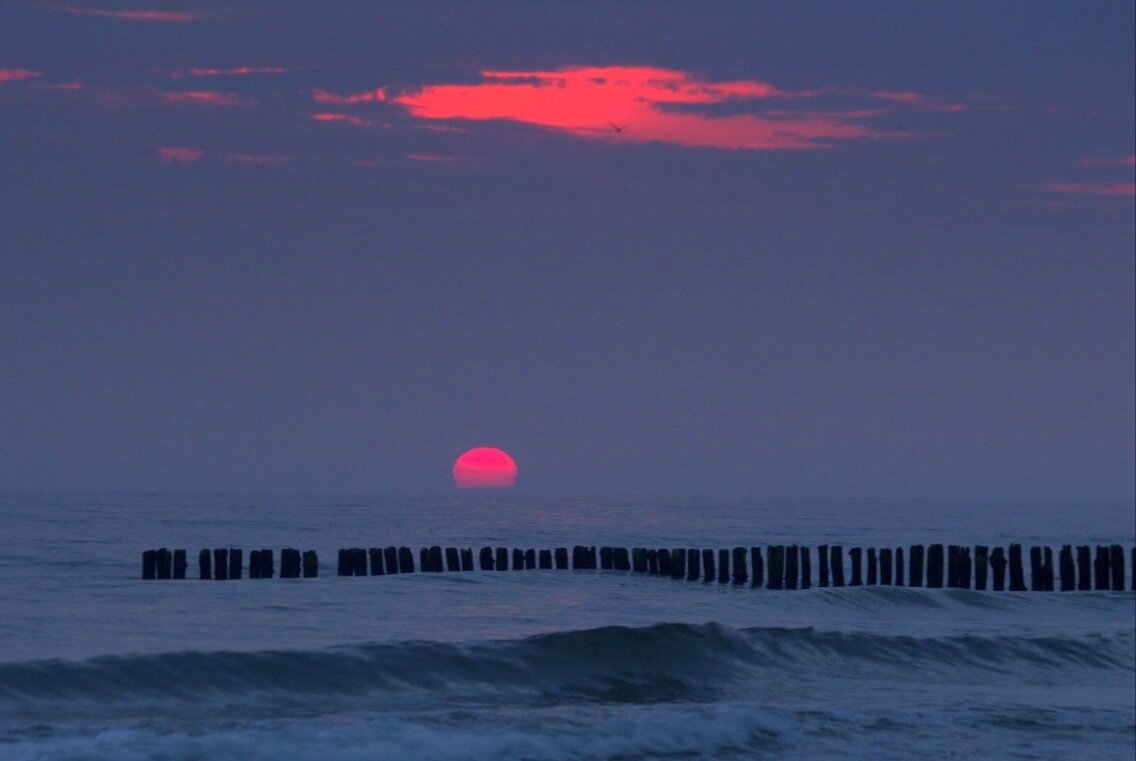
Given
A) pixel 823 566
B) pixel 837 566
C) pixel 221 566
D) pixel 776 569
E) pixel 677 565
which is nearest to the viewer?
pixel 221 566

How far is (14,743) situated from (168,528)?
3536 cm

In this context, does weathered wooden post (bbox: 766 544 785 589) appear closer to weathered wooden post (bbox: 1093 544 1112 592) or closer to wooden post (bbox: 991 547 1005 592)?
wooden post (bbox: 991 547 1005 592)

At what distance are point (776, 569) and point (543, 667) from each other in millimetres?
11216

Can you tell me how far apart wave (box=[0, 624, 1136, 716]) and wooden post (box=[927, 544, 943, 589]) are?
7.27 m

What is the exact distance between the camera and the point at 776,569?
24844 mm

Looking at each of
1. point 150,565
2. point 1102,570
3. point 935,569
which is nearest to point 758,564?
point 935,569

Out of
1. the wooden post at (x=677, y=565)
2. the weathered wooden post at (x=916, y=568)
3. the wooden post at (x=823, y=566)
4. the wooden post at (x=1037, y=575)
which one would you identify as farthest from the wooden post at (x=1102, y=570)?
the wooden post at (x=677, y=565)

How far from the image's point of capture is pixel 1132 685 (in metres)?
14.6

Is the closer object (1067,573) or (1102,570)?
→ (1067,573)

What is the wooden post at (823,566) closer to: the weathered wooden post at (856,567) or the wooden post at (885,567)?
the weathered wooden post at (856,567)

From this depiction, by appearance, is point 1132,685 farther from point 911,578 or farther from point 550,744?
point 911,578

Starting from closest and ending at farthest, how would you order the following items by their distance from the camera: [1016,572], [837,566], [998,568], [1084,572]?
[837,566]
[998,568]
[1016,572]
[1084,572]

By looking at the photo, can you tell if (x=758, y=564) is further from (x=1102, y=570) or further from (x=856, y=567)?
(x=1102, y=570)

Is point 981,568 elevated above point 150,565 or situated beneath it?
situated beneath
